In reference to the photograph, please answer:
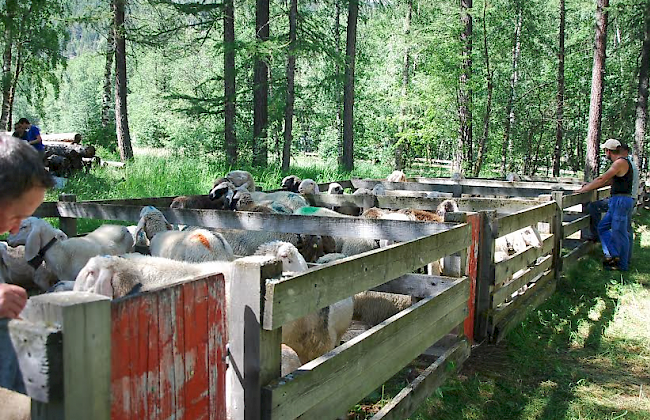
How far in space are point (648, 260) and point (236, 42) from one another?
12495mm

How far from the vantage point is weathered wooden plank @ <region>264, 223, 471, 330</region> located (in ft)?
8.85

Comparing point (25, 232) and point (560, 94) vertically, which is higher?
point (560, 94)

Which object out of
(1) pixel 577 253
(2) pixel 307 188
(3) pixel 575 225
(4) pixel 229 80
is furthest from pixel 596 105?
(2) pixel 307 188

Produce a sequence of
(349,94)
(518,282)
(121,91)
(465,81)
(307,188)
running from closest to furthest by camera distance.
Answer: (518,282) < (307,188) < (121,91) < (465,81) < (349,94)

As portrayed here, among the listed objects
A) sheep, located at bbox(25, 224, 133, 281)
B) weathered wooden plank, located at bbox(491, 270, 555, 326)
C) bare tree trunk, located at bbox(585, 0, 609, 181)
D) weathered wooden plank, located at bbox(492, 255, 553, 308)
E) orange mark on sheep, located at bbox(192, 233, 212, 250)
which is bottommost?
weathered wooden plank, located at bbox(491, 270, 555, 326)

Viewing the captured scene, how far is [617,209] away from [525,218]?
4.22 metres

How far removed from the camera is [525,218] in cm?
693

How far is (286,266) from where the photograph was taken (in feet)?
16.3

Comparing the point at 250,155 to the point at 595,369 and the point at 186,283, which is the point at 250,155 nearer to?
the point at 595,369

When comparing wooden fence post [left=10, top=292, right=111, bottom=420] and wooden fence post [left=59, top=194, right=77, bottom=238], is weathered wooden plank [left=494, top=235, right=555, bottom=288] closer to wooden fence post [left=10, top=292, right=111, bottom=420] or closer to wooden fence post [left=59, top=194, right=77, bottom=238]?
wooden fence post [left=59, top=194, right=77, bottom=238]

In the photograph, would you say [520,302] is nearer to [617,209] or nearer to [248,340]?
[617,209]

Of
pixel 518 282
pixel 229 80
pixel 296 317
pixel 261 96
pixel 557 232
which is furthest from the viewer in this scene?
pixel 261 96

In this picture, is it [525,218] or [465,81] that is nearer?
[525,218]

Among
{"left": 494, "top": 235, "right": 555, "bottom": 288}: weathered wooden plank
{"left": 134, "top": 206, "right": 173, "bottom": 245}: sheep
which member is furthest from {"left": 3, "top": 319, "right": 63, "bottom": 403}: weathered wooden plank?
{"left": 494, "top": 235, "right": 555, "bottom": 288}: weathered wooden plank
